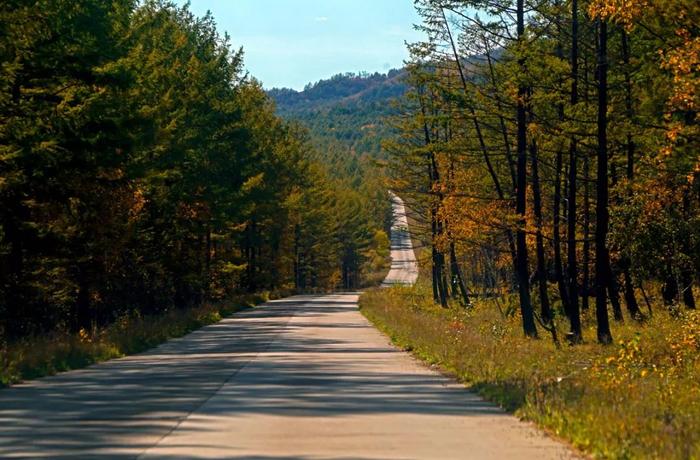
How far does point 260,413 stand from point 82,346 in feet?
44.4

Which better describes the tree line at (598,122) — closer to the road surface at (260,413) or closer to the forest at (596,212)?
the forest at (596,212)

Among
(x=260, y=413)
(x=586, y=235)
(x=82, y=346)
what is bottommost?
(x=82, y=346)

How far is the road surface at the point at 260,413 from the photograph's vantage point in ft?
40.8

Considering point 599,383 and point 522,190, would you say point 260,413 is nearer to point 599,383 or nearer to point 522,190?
point 599,383

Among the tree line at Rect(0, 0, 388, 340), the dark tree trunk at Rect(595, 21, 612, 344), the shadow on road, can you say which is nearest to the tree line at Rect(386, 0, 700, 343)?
the dark tree trunk at Rect(595, 21, 612, 344)

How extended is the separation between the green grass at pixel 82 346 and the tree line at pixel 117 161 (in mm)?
2481

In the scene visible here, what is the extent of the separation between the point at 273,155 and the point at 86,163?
185 feet

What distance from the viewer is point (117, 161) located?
34.5 metres

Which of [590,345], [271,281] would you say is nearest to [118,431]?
[590,345]

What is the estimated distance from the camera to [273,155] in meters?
89.6

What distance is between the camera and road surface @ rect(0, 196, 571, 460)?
12.4 meters

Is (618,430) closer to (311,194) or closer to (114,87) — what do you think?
(114,87)

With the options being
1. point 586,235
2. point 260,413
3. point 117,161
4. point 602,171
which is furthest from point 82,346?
point 586,235

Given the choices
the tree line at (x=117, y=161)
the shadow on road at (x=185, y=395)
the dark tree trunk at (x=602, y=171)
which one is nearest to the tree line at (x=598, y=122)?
the dark tree trunk at (x=602, y=171)
